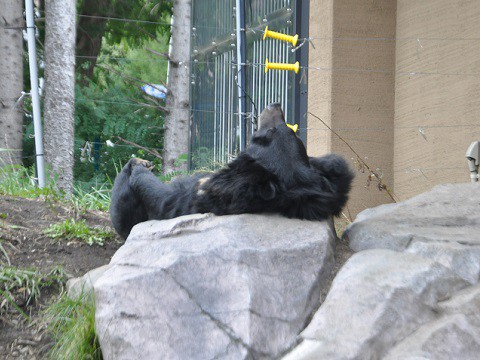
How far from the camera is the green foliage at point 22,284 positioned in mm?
3570

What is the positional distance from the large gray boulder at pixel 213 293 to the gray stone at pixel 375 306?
16cm

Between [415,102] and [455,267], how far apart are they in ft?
11.2

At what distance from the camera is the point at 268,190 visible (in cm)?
380

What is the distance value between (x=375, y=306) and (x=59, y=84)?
7.23m

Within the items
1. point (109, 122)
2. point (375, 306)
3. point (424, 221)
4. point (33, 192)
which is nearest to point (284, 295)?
point (375, 306)

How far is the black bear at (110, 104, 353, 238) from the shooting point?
3.79 metres

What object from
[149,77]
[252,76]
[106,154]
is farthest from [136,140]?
[252,76]

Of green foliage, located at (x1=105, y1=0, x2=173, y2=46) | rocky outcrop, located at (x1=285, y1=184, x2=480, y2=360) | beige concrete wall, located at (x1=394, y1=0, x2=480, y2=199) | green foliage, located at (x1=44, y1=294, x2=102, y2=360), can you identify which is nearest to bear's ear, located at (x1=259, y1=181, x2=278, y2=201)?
rocky outcrop, located at (x1=285, y1=184, x2=480, y2=360)

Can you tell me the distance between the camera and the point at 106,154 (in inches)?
477

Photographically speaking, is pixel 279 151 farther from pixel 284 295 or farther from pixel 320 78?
pixel 320 78

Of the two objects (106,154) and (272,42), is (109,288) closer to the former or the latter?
(272,42)

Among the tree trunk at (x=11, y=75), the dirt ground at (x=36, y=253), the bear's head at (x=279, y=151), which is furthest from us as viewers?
the tree trunk at (x=11, y=75)

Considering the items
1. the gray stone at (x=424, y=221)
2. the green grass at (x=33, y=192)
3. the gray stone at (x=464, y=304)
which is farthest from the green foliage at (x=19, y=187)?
the gray stone at (x=464, y=304)

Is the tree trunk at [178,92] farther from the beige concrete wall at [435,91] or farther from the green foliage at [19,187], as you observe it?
the beige concrete wall at [435,91]
